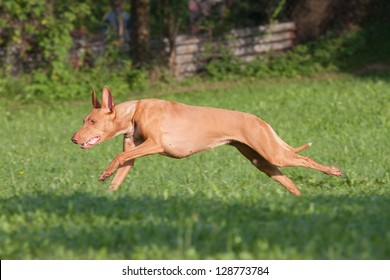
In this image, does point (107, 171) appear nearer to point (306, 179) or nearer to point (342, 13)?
point (306, 179)

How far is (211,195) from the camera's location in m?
8.93

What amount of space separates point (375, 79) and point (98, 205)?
16.4 m

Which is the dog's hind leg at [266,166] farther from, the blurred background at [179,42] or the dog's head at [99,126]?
the blurred background at [179,42]

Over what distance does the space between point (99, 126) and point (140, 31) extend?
577 inches

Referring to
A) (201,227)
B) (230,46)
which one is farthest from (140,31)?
(201,227)

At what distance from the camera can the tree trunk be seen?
25.0m

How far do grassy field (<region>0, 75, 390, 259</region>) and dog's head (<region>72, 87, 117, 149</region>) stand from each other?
1.69ft

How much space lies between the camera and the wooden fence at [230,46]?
2617 centimetres

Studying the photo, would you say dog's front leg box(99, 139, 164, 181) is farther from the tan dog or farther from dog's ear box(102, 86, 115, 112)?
dog's ear box(102, 86, 115, 112)

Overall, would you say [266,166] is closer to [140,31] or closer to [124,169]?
[124,169]

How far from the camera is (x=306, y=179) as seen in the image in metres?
12.8

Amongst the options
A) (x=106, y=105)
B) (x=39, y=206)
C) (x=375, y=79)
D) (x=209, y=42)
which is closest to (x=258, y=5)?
(x=209, y=42)

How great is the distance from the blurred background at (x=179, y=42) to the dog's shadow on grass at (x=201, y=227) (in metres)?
15.5

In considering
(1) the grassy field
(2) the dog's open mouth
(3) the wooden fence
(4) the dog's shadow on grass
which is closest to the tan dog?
(2) the dog's open mouth
